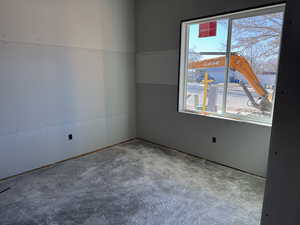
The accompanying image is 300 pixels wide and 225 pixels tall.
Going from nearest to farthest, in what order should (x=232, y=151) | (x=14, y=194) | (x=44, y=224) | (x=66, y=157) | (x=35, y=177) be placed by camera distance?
(x=44, y=224), (x=14, y=194), (x=35, y=177), (x=232, y=151), (x=66, y=157)

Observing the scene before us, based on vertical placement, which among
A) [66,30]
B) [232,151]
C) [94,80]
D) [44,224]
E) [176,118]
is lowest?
[44,224]

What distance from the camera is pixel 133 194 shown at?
2576 millimetres

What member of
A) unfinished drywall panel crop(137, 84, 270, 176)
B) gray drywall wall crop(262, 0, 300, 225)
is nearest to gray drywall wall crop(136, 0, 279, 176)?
unfinished drywall panel crop(137, 84, 270, 176)

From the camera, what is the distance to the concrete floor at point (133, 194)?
2150mm

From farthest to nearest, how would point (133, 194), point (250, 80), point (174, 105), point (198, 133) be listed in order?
point (174, 105) → point (198, 133) → point (250, 80) → point (133, 194)

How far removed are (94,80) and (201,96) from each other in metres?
2.00

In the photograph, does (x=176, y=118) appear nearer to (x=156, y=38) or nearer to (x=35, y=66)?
(x=156, y=38)

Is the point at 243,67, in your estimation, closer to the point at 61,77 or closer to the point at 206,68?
the point at 206,68

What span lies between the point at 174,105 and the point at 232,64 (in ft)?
4.17

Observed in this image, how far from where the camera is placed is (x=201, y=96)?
12.1 feet

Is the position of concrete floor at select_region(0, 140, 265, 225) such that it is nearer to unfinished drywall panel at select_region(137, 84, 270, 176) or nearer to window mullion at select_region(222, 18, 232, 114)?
unfinished drywall panel at select_region(137, 84, 270, 176)

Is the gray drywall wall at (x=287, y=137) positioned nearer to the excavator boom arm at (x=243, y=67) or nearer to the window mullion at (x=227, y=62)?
the excavator boom arm at (x=243, y=67)

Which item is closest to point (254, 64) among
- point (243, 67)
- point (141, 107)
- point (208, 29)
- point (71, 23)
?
point (243, 67)

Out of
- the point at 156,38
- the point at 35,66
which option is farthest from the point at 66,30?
the point at 156,38
